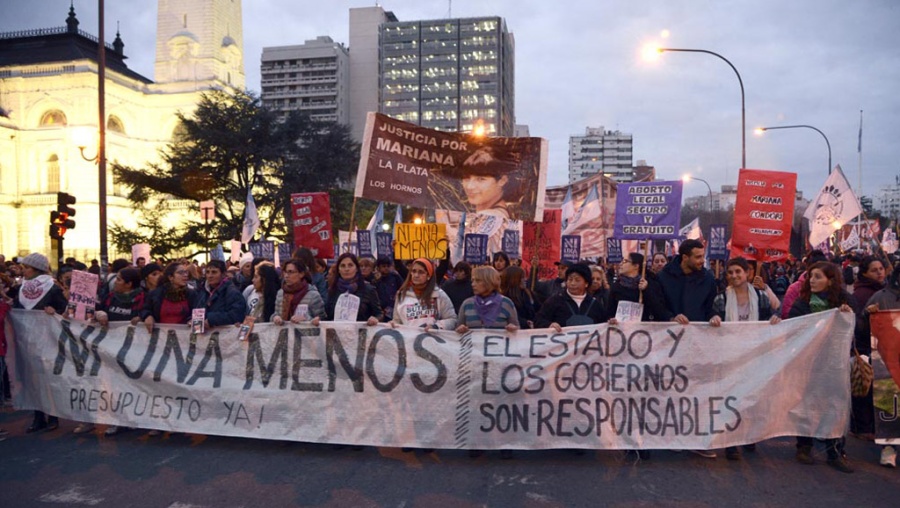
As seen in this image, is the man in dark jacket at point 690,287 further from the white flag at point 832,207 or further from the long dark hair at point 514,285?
the white flag at point 832,207

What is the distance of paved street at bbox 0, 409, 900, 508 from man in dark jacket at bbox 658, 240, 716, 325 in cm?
125

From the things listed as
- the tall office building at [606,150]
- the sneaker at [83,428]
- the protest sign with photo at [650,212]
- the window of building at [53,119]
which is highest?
the tall office building at [606,150]

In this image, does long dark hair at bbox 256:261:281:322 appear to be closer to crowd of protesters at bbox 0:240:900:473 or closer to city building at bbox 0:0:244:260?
crowd of protesters at bbox 0:240:900:473

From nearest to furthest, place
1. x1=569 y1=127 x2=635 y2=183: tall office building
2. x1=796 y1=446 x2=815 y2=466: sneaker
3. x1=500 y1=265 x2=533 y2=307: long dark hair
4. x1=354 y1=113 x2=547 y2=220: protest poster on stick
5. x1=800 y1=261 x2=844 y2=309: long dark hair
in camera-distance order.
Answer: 1. x1=796 y1=446 x2=815 y2=466: sneaker
2. x1=800 y1=261 x2=844 y2=309: long dark hair
3. x1=500 y1=265 x2=533 y2=307: long dark hair
4. x1=354 y1=113 x2=547 y2=220: protest poster on stick
5. x1=569 y1=127 x2=635 y2=183: tall office building

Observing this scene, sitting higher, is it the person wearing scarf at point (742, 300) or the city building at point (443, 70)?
the city building at point (443, 70)

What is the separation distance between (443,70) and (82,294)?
394 ft

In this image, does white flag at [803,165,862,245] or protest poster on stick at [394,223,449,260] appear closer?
protest poster on stick at [394,223,449,260]

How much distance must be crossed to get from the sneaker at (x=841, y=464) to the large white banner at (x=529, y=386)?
196mm

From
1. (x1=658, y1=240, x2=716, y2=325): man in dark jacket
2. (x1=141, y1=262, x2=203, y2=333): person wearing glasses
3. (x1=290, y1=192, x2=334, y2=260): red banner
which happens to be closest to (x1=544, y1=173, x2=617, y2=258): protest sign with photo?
(x1=290, y1=192, x2=334, y2=260): red banner

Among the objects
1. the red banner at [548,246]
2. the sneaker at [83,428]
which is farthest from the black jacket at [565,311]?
the red banner at [548,246]

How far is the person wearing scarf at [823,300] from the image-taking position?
17.5 ft

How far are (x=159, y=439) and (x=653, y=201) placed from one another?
17.8 ft

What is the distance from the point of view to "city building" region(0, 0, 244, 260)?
50.3 m

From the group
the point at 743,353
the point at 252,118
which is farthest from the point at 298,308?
the point at 252,118
